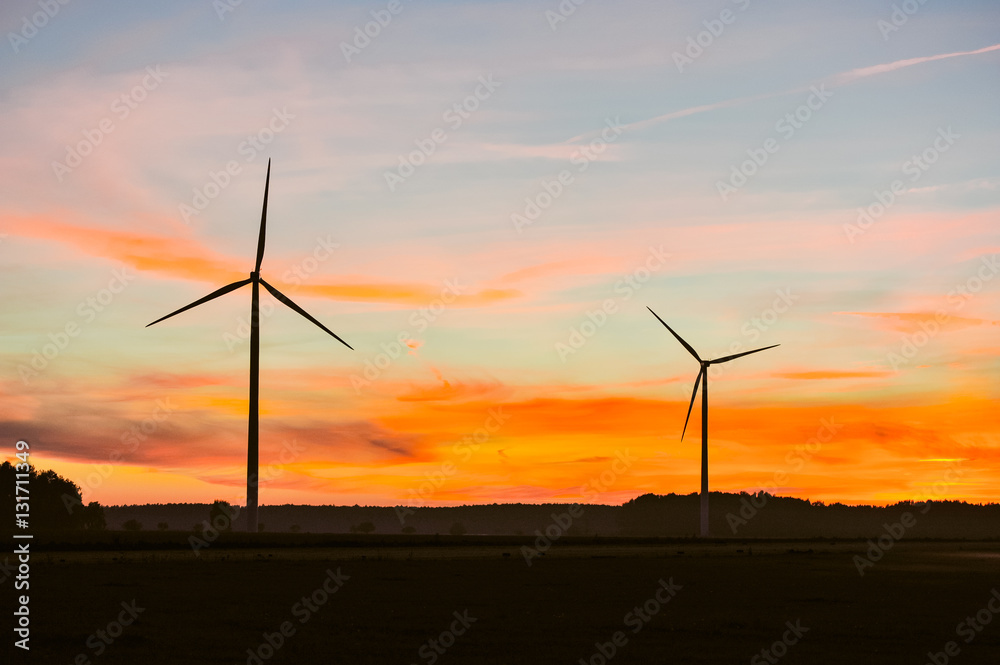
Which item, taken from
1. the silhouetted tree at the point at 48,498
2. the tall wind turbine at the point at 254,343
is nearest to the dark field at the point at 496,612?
the tall wind turbine at the point at 254,343

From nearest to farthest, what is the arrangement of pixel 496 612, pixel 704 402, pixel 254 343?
pixel 496 612 → pixel 254 343 → pixel 704 402

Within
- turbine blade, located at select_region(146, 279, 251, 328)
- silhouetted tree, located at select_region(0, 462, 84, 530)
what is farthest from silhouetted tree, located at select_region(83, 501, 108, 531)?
turbine blade, located at select_region(146, 279, 251, 328)

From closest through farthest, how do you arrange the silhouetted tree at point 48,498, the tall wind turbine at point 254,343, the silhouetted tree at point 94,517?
the tall wind turbine at point 254,343 < the silhouetted tree at point 48,498 < the silhouetted tree at point 94,517

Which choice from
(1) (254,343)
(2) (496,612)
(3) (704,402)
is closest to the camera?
(2) (496,612)

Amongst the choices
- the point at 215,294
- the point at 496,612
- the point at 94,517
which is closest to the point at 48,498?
the point at 94,517

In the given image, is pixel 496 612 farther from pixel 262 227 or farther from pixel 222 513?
pixel 222 513

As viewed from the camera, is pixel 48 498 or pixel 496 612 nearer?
pixel 496 612

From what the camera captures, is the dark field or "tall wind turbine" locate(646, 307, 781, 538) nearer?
the dark field

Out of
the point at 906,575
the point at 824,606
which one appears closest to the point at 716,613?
the point at 824,606

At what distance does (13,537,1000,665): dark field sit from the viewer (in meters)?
31.2

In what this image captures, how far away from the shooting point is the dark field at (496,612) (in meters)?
31.2

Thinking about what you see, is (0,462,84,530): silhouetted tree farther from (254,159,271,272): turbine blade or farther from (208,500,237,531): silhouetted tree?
(254,159,271,272): turbine blade

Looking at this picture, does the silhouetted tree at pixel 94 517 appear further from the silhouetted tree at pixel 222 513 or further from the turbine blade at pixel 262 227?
the turbine blade at pixel 262 227

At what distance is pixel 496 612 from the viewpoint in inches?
1655
